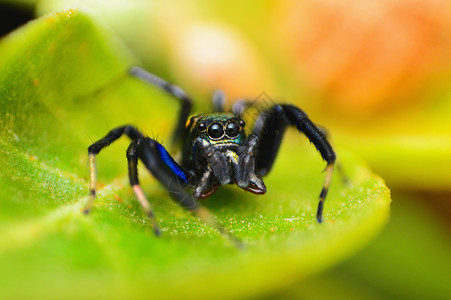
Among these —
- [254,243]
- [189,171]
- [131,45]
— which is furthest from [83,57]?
[254,243]

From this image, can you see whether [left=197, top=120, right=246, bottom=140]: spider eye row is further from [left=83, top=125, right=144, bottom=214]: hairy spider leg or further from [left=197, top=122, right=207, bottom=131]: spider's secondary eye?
[left=83, top=125, right=144, bottom=214]: hairy spider leg

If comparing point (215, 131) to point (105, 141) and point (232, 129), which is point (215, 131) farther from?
point (105, 141)

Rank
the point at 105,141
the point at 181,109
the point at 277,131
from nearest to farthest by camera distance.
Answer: the point at 105,141
the point at 277,131
the point at 181,109

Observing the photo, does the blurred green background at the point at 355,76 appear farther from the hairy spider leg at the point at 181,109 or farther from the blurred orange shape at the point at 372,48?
the hairy spider leg at the point at 181,109

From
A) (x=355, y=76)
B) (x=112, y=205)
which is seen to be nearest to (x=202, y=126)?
(x=112, y=205)

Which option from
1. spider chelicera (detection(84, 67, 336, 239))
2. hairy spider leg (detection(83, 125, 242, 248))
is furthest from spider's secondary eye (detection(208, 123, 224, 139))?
hairy spider leg (detection(83, 125, 242, 248))

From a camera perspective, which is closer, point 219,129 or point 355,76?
point 219,129

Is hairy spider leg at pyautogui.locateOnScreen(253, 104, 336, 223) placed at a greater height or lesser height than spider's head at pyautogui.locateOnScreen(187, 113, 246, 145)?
greater
